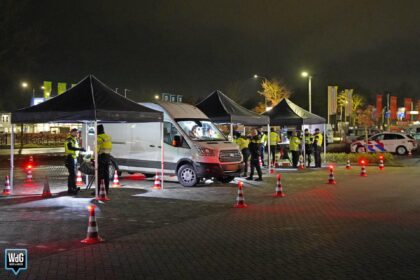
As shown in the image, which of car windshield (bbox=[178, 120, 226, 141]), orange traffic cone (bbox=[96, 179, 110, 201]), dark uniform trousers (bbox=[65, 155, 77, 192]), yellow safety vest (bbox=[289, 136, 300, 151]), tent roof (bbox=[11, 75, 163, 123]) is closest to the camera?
tent roof (bbox=[11, 75, 163, 123])

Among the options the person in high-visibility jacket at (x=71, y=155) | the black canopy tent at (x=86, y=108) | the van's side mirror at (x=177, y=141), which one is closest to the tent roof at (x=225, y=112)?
the van's side mirror at (x=177, y=141)

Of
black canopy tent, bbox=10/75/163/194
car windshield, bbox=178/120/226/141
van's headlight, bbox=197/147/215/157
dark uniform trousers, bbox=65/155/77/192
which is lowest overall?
dark uniform trousers, bbox=65/155/77/192

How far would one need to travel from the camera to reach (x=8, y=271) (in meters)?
7.03

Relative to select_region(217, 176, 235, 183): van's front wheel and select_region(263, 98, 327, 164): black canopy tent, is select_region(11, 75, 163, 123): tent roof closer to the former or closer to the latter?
select_region(217, 176, 235, 183): van's front wheel

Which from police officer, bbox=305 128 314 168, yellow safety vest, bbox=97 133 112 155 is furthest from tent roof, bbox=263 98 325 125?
yellow safety vest, bbox=97 133 112 155

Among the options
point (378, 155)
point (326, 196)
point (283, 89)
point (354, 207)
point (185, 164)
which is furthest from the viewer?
point (283, 89)

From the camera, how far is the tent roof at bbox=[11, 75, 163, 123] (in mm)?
13812

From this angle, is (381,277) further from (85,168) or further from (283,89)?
(283,89)

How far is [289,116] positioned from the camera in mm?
25375

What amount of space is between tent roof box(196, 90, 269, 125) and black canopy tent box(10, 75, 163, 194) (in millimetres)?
6156

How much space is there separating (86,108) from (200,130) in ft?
17.1

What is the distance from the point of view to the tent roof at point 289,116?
25031mm

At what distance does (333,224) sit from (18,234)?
6.14 metres

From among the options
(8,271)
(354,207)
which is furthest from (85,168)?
(8,271)
